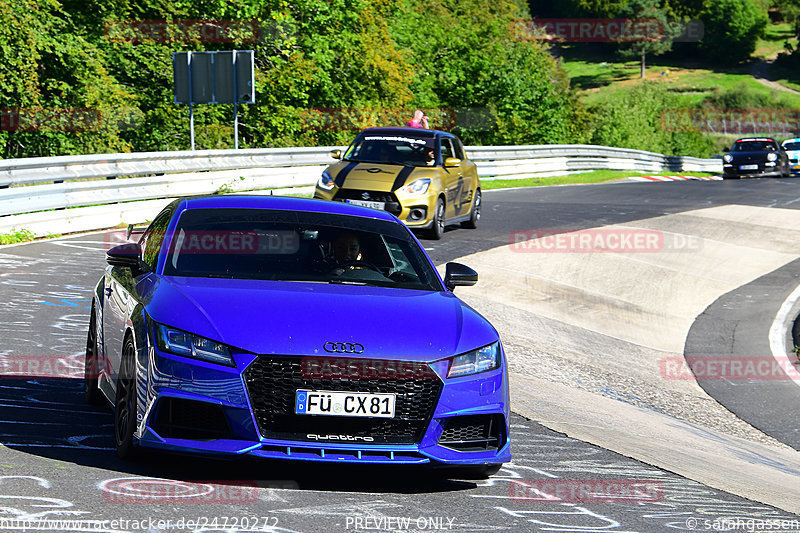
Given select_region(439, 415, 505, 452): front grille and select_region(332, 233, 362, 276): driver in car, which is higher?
select_region(332, 233, 362, 276): driver in car

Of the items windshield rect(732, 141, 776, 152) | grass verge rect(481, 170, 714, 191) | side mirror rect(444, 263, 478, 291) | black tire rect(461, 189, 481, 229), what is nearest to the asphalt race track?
side mirror rect(444, 263, 478, 291)

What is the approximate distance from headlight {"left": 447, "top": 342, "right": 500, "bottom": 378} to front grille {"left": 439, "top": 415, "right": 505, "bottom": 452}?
22 centimetres

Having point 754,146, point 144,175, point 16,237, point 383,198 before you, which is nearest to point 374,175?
point 383,198

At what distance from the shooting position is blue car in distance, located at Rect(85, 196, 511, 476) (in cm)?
495

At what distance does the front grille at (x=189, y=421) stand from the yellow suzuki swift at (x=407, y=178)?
11.6 m

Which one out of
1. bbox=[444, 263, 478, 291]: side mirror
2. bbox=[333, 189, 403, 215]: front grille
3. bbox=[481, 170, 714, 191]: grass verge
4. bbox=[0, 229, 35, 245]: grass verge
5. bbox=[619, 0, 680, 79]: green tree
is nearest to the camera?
bbox=[444, 263, 478, 291]: side mirror

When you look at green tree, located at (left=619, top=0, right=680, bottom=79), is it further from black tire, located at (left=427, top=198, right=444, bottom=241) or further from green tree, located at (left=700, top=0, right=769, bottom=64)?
black tire, located at (left=427, top=198, right=444, bottom=241)

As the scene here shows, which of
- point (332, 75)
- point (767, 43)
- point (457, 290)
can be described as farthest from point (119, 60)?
point (767, 43)

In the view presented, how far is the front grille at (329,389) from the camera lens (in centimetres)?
495

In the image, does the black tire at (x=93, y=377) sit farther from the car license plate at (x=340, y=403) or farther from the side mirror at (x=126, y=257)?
the car license plate at (x=340, y=403)

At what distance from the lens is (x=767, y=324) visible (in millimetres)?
15992

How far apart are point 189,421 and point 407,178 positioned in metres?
12.2

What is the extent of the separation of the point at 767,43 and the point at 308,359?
182m

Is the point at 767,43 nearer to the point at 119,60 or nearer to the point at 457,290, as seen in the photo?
the point at 119,60
